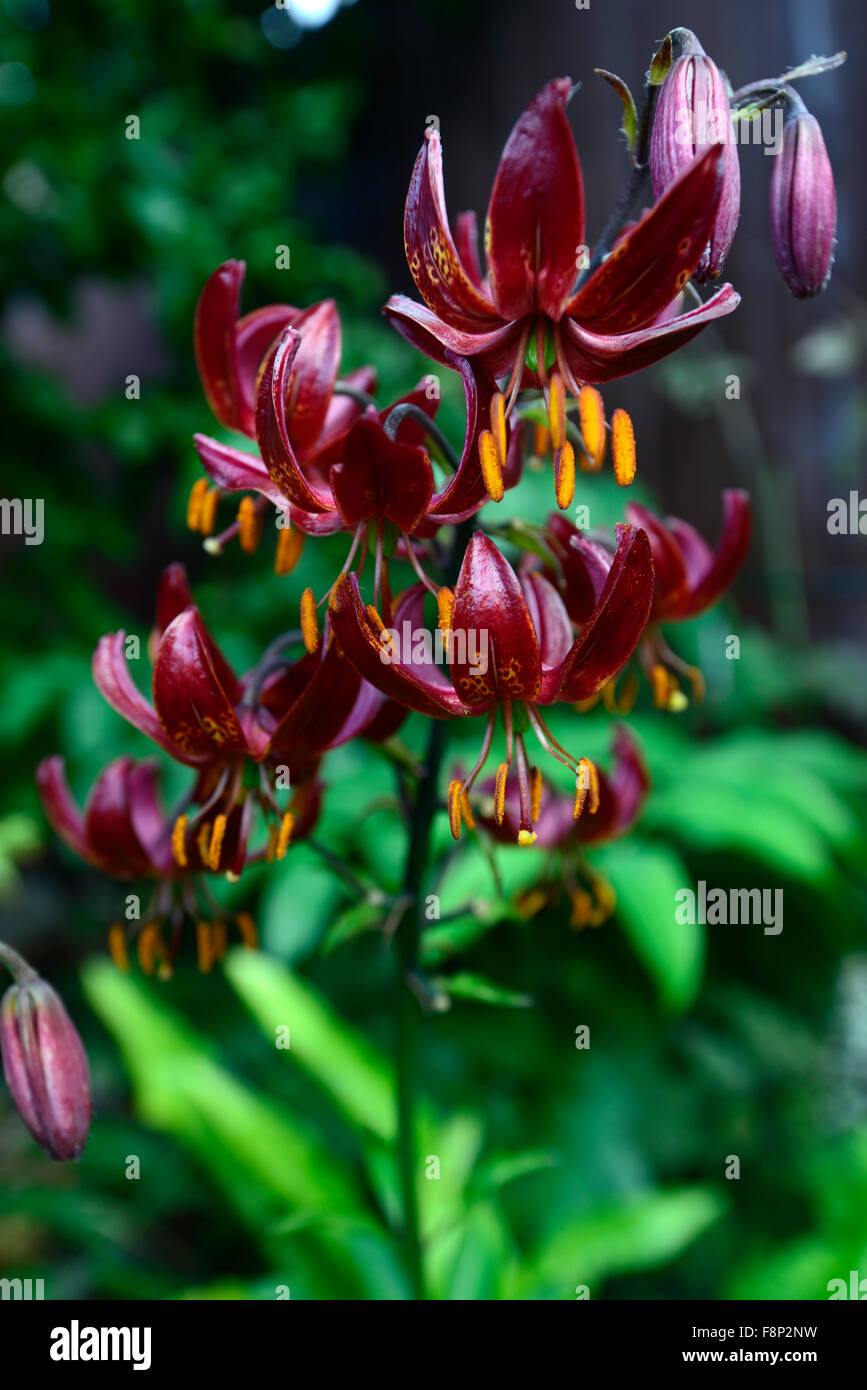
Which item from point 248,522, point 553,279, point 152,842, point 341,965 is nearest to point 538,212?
point 553,279

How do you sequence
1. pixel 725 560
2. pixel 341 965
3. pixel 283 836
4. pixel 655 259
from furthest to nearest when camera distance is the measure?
pixel 341 965 → pixel 725 560 → pixel 283 836 → pixel 655 259

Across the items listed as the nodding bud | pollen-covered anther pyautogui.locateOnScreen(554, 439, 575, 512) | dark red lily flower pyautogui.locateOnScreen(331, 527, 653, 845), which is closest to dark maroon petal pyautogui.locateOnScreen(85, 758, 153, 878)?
dark red lily flower pyautogui.locateOnScreen(331, 527, 653, 845)

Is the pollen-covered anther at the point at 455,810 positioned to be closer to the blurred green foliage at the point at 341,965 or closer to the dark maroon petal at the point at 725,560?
the dark maroon petal at the point at 725,560

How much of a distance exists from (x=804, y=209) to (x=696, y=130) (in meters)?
0.10

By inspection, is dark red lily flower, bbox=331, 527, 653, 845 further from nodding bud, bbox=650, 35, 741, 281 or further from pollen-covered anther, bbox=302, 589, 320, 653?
nodding bud, bbox=650, 35, 741, 281

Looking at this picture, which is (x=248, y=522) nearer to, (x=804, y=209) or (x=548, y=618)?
(x=548, y=618)

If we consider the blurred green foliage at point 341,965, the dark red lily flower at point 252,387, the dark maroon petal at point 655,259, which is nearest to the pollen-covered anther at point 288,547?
the dark red lily flower at point 252,387

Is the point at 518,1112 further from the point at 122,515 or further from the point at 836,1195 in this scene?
the point at 122,515

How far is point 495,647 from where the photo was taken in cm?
49

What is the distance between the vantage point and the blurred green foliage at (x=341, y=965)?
140 centimetres

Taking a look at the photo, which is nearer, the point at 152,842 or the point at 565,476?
the point at 565,476

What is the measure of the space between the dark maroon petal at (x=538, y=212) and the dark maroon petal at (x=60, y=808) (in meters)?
0.44

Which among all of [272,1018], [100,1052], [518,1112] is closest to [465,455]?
[272,1018]

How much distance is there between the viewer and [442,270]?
491 millimetres
